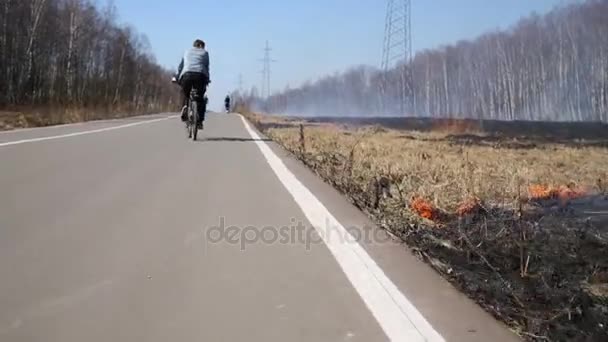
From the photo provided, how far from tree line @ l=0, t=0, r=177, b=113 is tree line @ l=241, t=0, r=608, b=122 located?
18265mm

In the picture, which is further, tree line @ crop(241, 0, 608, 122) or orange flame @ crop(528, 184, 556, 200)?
tree line @ crop(241, 0, 608, 122)

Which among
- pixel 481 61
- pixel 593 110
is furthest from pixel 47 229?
→ pixel 481 61

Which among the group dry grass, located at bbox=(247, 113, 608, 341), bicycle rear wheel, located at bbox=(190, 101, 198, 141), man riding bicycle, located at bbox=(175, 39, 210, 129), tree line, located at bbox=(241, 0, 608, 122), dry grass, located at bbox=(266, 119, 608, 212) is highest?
tree line, located at bbox=(241, 0, 608, 122)

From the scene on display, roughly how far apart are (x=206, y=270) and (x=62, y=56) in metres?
60.1

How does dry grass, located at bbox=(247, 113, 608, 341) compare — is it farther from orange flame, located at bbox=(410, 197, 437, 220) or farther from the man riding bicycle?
the man riding bicycle

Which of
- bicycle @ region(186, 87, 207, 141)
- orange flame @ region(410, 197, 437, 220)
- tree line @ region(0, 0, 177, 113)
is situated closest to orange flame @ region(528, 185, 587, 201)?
orange flame @ region(410, 197, 437, 220)

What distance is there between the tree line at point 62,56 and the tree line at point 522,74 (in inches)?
719

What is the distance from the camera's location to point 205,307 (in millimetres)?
2920

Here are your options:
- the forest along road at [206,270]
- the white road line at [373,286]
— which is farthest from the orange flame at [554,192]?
the white road line at [373,286]

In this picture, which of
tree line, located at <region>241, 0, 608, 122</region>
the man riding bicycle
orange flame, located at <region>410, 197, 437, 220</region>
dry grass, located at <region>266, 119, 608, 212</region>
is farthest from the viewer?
tree line, located at <region>241, 0, 608, 122</region>

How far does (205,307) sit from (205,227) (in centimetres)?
169

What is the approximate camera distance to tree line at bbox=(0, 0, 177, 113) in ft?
156

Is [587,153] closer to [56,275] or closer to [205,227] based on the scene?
[205,227]

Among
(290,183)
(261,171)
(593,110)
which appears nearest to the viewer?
(290,183)
